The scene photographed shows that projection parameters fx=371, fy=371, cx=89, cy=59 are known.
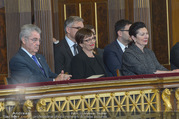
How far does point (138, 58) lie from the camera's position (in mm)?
4684

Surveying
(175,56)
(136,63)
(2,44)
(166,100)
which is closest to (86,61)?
(136,63)

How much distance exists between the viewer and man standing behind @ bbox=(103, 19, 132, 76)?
5.62 meters

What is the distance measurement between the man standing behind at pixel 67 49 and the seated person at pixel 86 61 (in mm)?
800

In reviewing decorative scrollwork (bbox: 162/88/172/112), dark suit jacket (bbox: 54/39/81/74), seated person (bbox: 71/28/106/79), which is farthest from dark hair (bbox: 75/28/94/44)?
decorative scrollwork (bbox: 162/88/172/112)

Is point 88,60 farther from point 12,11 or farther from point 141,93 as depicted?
point 12,11

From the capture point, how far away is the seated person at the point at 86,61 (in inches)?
186

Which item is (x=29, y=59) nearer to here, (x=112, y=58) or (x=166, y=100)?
(x=112, y=58)

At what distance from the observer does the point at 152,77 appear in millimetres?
3920

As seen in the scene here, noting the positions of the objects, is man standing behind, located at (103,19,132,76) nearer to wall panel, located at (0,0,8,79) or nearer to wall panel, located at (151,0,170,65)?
wall panel, located at (0,0,8,79)

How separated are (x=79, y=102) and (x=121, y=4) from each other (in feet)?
18.8

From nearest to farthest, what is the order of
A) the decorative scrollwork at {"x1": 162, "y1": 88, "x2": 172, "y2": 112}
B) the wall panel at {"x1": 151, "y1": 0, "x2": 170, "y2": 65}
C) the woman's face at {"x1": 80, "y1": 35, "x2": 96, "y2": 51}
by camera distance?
the decorative scrollwork at {"x1": 162, "y1": 88, "x2": 172, "y2": 112}
the woman's face at {"x1": 80, "y1": 35, "x2": 96, "y2": 51}
the wall panel at {"x1": 151, "y1": 0, "x2": 170, "y2": 65}

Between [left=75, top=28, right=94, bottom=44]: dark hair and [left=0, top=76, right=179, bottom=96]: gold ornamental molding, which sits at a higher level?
[left=75, top=28, right=94, bottom=44]: dark hair

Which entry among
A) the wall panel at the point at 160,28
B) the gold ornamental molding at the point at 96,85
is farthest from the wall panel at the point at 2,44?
the gold ornamental molding at the point at 96,85

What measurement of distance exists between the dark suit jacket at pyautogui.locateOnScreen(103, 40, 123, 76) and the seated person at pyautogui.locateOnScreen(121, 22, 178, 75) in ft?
2.60
